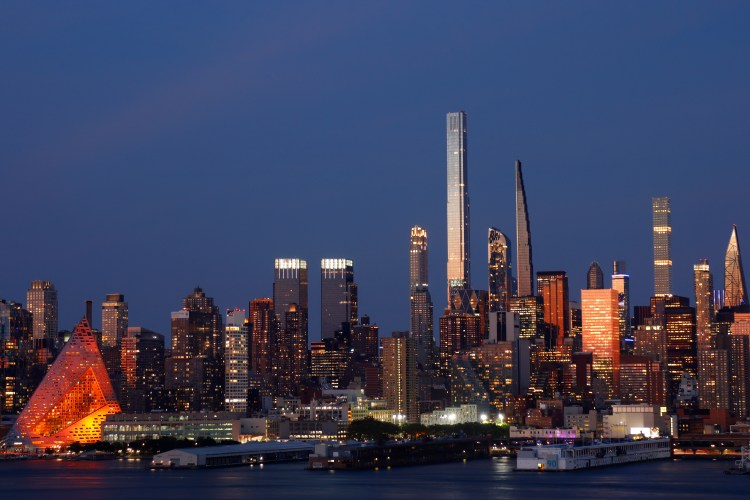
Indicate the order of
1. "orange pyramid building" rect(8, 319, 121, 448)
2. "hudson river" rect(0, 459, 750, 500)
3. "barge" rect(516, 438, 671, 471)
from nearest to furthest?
"hudson river" rect(0, 459, 750, 500), "barge" rect(516, 438, 671, 471), "orange pyramid building" rect(8, 319, 121, 448)

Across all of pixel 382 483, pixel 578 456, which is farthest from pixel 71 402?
pixel 382 483

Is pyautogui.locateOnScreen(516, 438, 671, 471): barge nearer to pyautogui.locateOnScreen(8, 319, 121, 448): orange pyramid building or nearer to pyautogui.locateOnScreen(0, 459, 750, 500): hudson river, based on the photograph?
pyautogui.locateOnScreen(0, 459, 750, 500): hudson river

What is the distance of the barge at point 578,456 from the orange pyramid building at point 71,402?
5907 cm

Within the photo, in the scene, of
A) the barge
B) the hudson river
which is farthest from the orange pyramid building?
the barge

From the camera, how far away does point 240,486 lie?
105875mm

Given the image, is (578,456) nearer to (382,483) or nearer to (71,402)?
(382,483)

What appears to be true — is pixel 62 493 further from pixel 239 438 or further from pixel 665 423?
pixel 665 423

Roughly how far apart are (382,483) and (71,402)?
70750 mm

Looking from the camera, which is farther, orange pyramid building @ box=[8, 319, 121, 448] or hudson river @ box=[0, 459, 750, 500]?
orange pyramid building @ box=[8, 319, 121, 448]

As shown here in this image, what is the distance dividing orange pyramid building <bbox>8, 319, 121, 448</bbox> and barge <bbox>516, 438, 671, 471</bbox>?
59.1 m

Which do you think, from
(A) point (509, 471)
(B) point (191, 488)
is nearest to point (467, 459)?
(A) point (509, 471)

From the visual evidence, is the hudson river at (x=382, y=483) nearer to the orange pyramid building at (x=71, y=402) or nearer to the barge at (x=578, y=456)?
the barge at (x=578, y=456)

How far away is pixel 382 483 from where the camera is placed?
357 ft

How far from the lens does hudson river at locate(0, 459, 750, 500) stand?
320 ft
